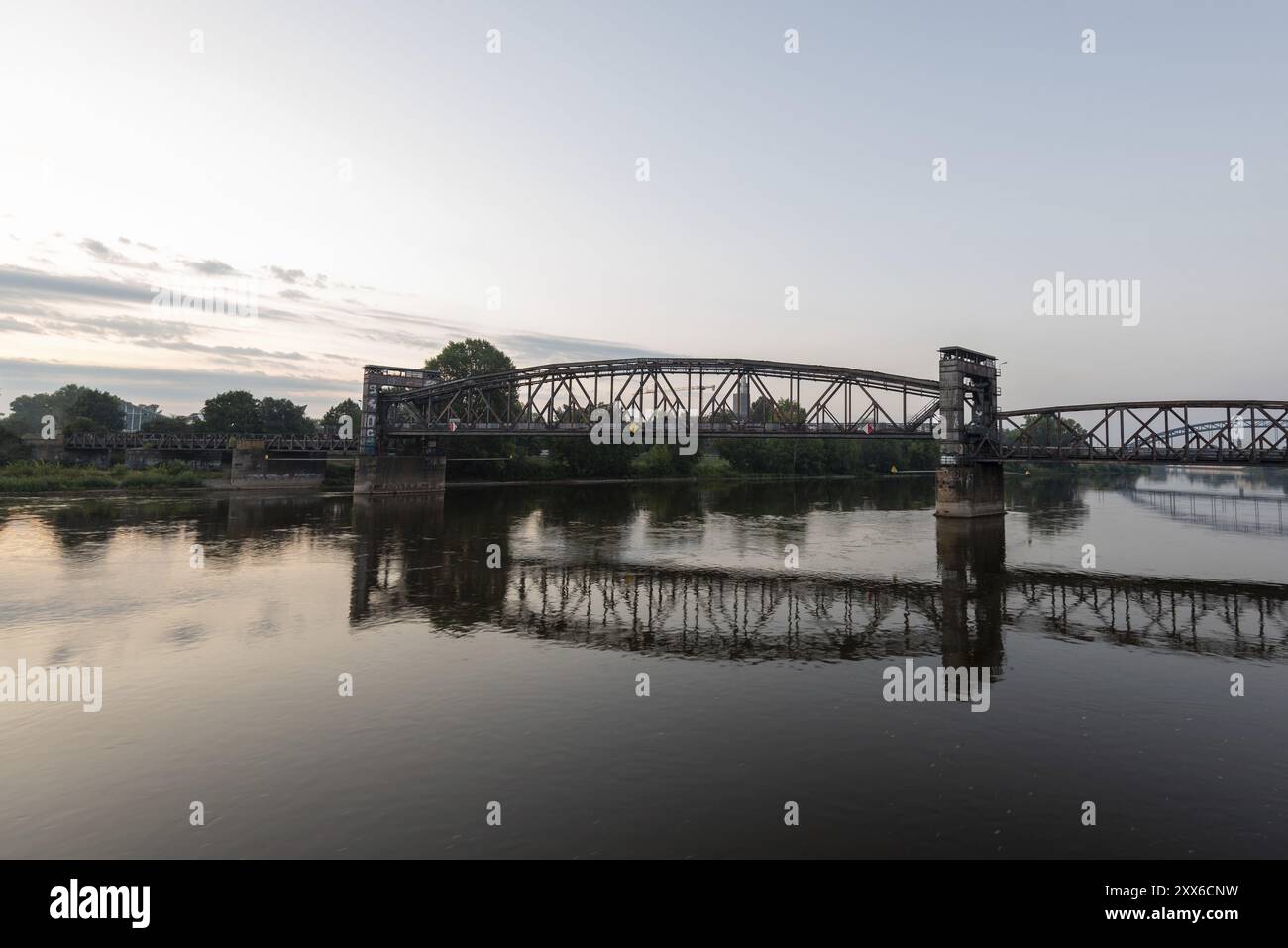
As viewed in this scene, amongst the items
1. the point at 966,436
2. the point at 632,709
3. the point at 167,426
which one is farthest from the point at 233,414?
the point at 632,709

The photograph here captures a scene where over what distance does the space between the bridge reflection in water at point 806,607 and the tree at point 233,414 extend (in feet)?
379

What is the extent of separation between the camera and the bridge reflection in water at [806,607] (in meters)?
23.5

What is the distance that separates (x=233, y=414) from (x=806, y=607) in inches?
5618

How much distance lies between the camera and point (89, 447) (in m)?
94.9

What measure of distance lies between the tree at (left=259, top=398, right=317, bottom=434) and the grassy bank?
167ft

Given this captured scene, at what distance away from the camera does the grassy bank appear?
75750 millimetres

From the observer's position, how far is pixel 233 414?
5315 inches

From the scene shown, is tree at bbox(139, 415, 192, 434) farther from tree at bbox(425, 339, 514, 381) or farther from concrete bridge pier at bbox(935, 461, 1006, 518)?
concrete bridge pier at bbox(935, 461, 1006, 518)

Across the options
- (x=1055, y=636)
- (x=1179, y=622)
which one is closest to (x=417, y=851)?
(x=1055, y=636)

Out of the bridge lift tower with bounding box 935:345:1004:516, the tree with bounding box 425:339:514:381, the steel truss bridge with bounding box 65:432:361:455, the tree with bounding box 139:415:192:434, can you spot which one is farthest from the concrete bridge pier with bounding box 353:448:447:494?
the bridge lift tower with bounding box 935:345:1004:516

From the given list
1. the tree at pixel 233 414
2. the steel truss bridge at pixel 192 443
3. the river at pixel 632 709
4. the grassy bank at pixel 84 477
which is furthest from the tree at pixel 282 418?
the river at pixel 632 709

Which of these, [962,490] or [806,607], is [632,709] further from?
Result: [962,490]

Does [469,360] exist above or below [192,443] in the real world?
above
